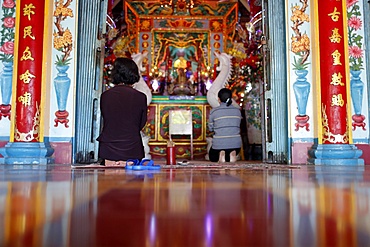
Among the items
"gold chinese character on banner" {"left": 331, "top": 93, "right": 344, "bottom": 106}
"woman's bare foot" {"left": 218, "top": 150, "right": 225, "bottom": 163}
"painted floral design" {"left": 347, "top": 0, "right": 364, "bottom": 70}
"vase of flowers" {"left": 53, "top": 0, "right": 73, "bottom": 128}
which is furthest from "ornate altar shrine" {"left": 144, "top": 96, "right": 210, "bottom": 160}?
"gold chinese character on banner" {"left": 331, "top": 93, "right": 344, "bottom": 106}

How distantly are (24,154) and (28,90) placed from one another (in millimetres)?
802

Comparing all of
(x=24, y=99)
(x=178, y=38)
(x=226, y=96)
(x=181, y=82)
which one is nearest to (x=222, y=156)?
(x=226, y=96)

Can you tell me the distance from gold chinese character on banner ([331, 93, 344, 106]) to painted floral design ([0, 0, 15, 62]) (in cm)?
430

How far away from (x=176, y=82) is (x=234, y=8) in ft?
8.84

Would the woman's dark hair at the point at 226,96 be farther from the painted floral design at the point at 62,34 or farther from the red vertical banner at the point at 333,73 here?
the painted floral design at the point at 62,34

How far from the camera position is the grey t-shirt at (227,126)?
6.17 meters

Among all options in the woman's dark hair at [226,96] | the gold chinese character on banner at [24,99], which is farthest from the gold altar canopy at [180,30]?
the gold chinese character on banner at [24,99]

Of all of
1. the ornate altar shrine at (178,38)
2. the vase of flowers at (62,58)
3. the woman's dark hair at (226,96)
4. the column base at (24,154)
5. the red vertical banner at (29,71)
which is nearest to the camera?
the column base at (24,154)

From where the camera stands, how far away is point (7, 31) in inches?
217

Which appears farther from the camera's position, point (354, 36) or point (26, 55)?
point (354, 36)

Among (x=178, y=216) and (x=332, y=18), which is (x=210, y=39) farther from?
(x=178, y=216)

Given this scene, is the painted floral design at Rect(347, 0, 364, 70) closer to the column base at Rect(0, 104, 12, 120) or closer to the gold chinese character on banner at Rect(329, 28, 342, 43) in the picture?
the gold chinese character on banner at Rect(329, 28, 342, 43)

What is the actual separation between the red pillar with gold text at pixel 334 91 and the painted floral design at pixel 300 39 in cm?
29

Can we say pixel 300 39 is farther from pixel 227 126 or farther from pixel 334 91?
pixel 227 126
